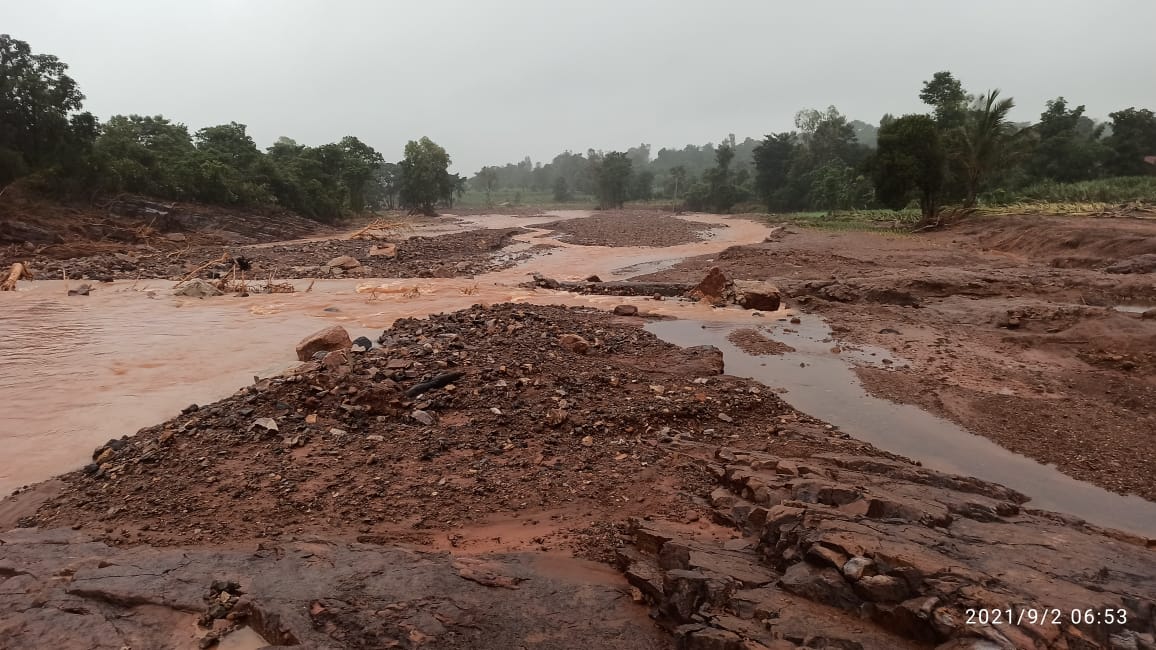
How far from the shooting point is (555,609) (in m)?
3.02

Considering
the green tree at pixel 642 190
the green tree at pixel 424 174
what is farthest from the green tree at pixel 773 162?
the green tree at pixel 424 174

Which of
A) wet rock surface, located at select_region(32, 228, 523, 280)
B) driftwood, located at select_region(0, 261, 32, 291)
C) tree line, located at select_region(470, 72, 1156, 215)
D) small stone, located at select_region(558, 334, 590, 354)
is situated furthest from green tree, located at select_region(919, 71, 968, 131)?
driftwood, located at select_region(0, 261, 32, 291)

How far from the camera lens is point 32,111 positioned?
85.0 feet

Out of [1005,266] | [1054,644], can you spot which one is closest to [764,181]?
[1005,266]

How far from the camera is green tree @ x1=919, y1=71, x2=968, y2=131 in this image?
37.7m

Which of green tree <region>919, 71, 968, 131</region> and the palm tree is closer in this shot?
the palm tree

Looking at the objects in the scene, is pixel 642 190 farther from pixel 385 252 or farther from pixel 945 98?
pixel 385 252

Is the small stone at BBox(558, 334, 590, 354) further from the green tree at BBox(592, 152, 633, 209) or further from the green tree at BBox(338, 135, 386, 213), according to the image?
the green tree at BBox(592, 152, 633, 209)

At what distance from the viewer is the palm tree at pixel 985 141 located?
82.1 ft

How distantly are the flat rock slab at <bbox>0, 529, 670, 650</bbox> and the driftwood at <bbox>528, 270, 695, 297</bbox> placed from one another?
39.7ft

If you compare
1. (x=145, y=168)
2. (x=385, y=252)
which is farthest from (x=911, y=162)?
(x=145, y=168)

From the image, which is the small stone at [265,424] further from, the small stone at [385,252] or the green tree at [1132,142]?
the green tree at [1132,142]

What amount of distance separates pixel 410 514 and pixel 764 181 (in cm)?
6334

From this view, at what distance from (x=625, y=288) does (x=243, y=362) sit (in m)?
9.55
